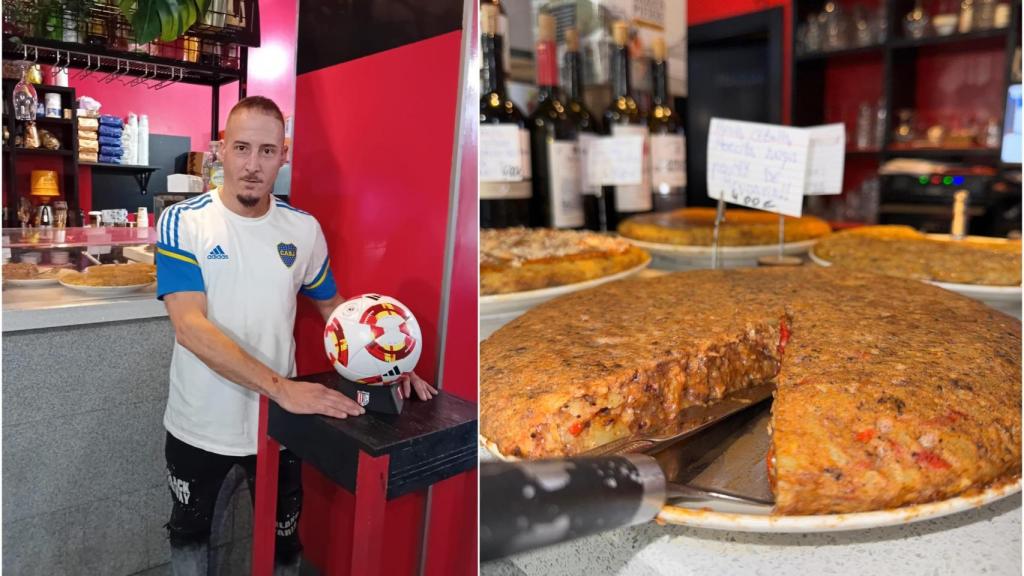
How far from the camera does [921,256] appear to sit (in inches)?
38.1

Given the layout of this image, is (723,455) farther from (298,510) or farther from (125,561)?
(125,561)

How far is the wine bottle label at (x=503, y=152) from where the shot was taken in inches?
44.5

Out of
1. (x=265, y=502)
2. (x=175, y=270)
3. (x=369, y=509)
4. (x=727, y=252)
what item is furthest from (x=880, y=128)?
(x=265, y=502)

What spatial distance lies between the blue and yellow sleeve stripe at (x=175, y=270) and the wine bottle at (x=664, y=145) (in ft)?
2.62

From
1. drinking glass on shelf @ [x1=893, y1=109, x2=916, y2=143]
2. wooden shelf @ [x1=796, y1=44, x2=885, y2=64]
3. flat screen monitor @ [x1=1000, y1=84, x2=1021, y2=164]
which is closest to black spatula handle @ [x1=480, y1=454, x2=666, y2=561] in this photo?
flat screen monitor @ [x1=1000, y1=84, x2=1021, y2=164]

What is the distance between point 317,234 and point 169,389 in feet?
1.49

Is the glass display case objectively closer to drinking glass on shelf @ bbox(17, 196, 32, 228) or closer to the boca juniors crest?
drinking glass on shelf @ bbox(17, 196, 32, 228)

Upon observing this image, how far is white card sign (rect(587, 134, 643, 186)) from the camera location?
3.92 feet

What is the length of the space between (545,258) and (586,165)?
0.23 metres

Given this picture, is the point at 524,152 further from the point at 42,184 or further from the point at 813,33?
Answer: the point at 42,184

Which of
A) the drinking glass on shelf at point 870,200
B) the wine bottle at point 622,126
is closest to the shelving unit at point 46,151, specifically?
the wine bottle at point 622,126

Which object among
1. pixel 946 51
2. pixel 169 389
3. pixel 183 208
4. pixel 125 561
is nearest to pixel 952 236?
pixel 946 51

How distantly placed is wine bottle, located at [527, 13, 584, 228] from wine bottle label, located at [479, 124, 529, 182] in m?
0.04

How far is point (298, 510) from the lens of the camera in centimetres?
139
